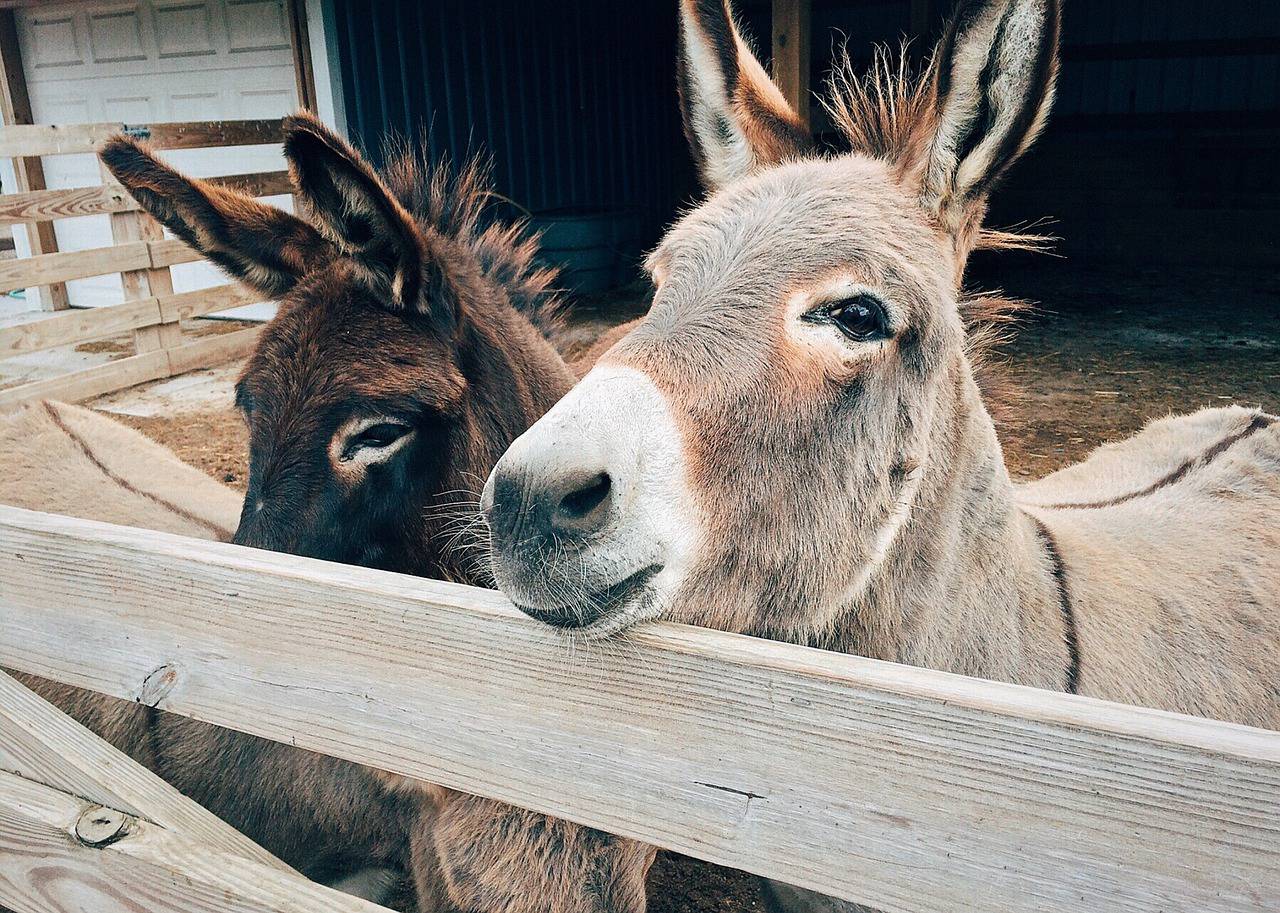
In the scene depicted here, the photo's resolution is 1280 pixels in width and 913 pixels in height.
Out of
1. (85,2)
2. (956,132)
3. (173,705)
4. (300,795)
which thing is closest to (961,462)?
(956,132)

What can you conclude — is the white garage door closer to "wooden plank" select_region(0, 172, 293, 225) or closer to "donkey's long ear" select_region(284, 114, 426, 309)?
"wooden plank" select_region(0, 172, 293, 225)

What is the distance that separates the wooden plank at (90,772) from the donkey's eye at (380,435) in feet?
2.60

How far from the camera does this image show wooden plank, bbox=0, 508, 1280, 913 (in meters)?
0.90

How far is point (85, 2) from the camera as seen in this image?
979 cm

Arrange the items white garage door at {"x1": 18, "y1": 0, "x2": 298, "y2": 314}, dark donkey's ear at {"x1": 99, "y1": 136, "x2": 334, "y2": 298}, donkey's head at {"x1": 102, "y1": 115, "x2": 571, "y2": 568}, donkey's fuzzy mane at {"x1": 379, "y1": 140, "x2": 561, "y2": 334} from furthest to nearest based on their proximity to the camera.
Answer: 1. white garage door at {"x1": 18, "y1": 0, "x2": 298, "y2": 314}
2. donkey's fuzzy mane at {"x1": 379, "y1": 140, "x2": 561, "y2": 334}
3. dark donkey's ear at {"x1": 99, "y1": 136, "x2": 334, "y2": 298}
4. donkey's head at {"x1": 102, "y1": 115, "x2": 571, "y2": 568}

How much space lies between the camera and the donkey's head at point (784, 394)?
1.23 meters

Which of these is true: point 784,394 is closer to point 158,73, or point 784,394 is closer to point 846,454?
point 846,454

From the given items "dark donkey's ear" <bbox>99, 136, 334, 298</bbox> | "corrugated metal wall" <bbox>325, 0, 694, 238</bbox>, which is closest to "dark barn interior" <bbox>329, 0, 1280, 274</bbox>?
"corrugated metal wall" <bbox>325, 0, 694, 238</bbox>

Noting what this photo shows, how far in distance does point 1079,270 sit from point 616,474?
11790 millimetres

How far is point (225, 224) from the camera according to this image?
2.34 metres

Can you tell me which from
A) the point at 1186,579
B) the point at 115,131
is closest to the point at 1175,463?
the point at 1186,579

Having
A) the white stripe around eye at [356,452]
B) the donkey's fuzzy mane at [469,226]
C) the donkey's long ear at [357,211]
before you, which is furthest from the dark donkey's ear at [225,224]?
the white stripe around eye at [356,452]

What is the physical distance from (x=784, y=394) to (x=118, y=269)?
24.5 ft

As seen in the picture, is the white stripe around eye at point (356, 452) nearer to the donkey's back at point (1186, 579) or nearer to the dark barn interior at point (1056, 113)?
the donkey's back at point (1186, 579)
